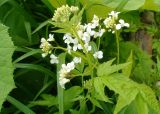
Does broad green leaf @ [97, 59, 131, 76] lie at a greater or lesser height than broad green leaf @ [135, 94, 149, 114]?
greater

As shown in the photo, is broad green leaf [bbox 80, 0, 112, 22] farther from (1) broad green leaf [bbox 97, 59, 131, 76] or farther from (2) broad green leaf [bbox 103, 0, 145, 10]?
(1) broad green leaf [bbox 97, 59, 131, 76]

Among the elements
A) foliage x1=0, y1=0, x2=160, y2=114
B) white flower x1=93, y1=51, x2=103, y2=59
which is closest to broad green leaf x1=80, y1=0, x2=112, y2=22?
foliage x1=0, y1=0, x2=160, y2=114

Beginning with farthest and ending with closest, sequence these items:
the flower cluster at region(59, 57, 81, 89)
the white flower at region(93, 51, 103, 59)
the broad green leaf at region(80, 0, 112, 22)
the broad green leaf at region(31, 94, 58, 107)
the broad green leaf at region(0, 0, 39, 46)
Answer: the broad green leaf at region(0, 0, 39, 46)
the broad green leaf at region(80, 0, 112, 22)
the broad green leaf at region(31, 94, 58, 107)
the white flower at region(93, 51, 103, 59)
the flower cluster at region(59, 57, 81, 89)

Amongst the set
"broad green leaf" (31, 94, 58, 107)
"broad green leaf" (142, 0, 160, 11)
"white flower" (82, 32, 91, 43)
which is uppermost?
"broad green leaf" (142, 0, 160, 11)

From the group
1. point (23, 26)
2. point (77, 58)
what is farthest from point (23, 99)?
point (77, 58)

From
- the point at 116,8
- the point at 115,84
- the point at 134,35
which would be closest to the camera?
the point at 115,84

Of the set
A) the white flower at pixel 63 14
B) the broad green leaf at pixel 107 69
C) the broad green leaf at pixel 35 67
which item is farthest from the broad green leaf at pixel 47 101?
the white flower at pixel 63 14

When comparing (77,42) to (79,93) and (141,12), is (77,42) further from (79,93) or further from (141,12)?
(141,12)

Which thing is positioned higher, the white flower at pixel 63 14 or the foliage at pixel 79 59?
the white flower at pixel 63 14

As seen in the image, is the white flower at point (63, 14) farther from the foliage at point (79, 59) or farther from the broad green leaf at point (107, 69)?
the broad green leaf at point (107, 69)
